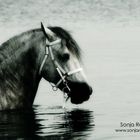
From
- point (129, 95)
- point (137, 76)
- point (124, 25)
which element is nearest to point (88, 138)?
point (129, 95)

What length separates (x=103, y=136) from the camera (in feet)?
37.7

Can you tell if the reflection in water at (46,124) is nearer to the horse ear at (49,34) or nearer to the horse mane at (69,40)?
the horse mane at (69,40)

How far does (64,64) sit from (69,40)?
41cm

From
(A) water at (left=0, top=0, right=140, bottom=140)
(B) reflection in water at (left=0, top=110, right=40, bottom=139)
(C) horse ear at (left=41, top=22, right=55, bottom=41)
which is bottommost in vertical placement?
(A) water at (left=0, top=0, right=140, bottom=140)

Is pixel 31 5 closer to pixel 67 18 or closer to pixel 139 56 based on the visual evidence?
→ pixel 67 18

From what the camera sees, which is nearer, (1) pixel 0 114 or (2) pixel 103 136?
(2) pixel 103 136

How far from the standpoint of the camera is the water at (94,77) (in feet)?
39.7

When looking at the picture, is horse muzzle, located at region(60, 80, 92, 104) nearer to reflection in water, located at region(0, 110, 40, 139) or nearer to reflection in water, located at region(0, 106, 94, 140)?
reflection in water, located at region(0, 106, 94, 140)

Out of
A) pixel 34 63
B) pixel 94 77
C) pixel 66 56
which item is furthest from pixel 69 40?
pixel 94 77

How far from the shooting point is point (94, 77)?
64.5ft

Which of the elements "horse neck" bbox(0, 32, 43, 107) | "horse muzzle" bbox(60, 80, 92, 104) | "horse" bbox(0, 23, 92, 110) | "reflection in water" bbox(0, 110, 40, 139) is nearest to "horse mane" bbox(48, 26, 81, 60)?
"horse" bbox(0, 23, 92, 110)

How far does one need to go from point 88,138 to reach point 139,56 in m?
13.5

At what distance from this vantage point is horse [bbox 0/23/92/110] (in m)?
12.1

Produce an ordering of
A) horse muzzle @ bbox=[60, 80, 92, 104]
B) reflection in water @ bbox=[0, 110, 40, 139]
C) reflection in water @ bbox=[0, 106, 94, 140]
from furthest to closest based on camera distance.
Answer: horse muzzle @ bbox=[60, 80, 92, 104], reflection in water @ bbox=[0, 110, 40, 139], reflection in water @ bbox=[0, 106, 94, 140]
